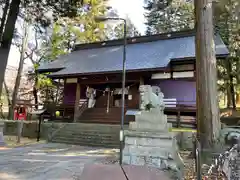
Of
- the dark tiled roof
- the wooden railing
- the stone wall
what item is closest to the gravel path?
the stone wall

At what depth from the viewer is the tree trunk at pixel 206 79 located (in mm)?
5578

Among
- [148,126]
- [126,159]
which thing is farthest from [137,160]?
[148,126]

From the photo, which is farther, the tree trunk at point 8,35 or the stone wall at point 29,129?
the stone wall at point 29,129

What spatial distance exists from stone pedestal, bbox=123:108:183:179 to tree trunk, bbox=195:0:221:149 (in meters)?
1.01

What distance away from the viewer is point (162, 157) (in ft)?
16.1

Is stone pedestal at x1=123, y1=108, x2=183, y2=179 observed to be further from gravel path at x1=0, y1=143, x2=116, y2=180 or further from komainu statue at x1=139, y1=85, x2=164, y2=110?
gravel path at x1=0, y1=143, x2=116, y2=180

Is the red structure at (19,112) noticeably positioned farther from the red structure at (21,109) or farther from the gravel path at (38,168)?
the gravel path at (38,168)

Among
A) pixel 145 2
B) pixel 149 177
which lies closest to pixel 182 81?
pixel 149 177

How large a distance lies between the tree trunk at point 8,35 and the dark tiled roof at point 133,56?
591 centimetres

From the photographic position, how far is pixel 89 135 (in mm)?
10445

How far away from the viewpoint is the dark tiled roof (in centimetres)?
1262

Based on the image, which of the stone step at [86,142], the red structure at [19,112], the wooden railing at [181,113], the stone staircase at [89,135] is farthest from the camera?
the red structure at [19,112]

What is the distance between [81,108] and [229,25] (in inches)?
505

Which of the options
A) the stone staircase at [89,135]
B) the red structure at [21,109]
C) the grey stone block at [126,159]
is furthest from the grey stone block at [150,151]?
the red structure at [21,109]
